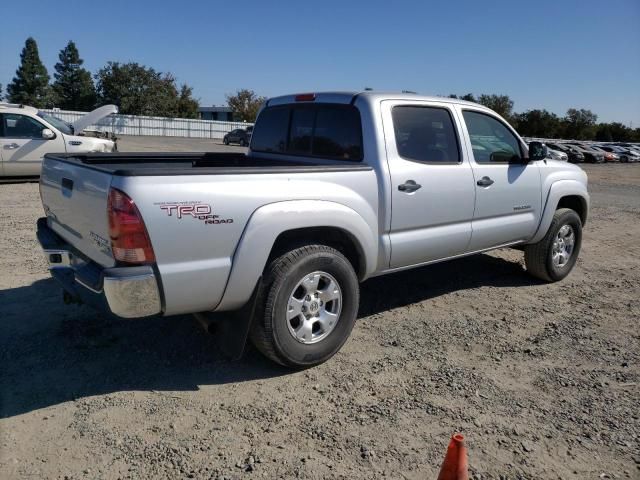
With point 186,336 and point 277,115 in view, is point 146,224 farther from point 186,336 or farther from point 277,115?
point 277,115

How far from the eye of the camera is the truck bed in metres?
3.12

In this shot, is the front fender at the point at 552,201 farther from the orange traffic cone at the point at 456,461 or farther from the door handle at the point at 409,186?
the orange traffic cone at the point at 456,461

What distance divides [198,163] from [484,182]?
A: 272 cm

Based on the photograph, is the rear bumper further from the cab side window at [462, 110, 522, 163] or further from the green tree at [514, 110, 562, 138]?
the green tree at [514, 110, 562, 138]

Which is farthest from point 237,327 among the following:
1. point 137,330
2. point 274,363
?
point 137,330

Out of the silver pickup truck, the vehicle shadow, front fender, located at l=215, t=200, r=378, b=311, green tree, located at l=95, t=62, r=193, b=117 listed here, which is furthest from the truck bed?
green tree, located at l=95, t=62, r=193, b=117

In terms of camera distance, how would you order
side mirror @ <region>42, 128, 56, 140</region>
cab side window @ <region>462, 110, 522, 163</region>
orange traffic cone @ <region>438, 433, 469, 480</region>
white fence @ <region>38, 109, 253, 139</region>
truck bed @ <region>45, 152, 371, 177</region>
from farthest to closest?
white fence @ <region>38, 109, 253, 139</region>, side mirror @ <region>42, 128, 56, 140</region>, cab side window @ <region>462, 110, 522, 163</region>, truck bed @ <region>45, 152, 371, 177</region>, orange traffic cone @ <region>438, 433, 469, 480</region>

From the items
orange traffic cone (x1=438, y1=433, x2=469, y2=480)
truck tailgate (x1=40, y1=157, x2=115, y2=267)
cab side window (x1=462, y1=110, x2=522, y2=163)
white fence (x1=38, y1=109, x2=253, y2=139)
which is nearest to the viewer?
orange traffic cone (x1=438, y1=433, x2=469, y2=480)

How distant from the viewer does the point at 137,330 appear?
4.24 m

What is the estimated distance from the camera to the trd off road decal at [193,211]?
9.56ft

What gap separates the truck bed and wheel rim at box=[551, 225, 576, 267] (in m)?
3.11

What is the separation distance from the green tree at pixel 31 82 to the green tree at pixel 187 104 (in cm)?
1659

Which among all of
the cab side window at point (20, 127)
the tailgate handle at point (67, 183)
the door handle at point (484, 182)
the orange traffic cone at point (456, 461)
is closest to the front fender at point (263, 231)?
the tailgate handle at point (67, 183)

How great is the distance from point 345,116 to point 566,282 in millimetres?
3637
